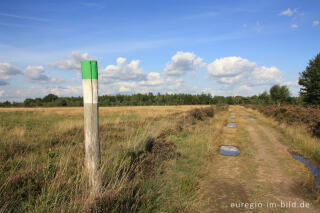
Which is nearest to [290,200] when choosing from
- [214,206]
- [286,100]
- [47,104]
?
[214,206]

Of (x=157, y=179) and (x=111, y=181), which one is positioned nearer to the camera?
(x=111, y=181)

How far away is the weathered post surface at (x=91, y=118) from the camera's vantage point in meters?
2.61

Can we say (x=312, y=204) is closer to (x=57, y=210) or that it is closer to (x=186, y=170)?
(x=186, y=170)

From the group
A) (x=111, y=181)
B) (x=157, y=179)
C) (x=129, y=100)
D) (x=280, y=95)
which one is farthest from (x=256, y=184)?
(x=129, y=100)

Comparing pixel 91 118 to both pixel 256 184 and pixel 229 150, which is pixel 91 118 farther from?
pixel 229 150

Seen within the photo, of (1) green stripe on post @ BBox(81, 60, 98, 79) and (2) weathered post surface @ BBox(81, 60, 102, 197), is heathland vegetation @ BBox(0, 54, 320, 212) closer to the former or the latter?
(2) weathered post surface @ BBox(81, 60, 102, 197)

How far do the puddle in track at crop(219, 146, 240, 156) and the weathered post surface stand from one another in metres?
6.55

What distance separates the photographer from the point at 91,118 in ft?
8.72

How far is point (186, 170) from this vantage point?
5953 mm

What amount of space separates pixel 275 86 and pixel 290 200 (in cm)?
4756

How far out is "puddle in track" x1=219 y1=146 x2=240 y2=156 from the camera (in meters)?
7.99

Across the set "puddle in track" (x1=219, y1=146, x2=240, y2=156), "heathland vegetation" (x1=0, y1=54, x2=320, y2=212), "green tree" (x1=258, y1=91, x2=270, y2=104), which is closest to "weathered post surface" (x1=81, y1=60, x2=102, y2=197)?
"heathland vegetation" (x1=0, y1=54, x2=320, y2=212)

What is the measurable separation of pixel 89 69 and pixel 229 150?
7.77m

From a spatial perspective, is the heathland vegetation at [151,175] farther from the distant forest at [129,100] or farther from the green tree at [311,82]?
the distant forest at [129,100]
